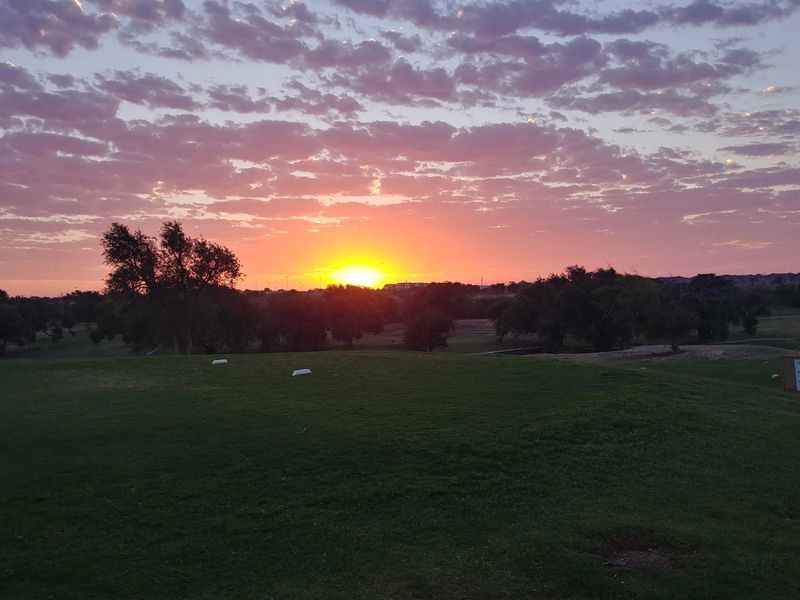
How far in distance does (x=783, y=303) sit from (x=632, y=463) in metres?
134

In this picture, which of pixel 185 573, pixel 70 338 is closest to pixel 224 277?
pixel 185 573

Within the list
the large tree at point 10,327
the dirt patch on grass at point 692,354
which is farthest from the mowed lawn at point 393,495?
the large tree at point 10,327

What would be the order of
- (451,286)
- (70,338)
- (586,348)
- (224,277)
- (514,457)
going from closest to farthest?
(514,457), (224,277), (586,348), (70,338), (451,286)

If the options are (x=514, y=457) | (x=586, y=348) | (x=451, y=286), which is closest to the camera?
(x=514, y=457)

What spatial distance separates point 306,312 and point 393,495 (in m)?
67.2

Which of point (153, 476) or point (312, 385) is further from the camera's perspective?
point (312, 385)

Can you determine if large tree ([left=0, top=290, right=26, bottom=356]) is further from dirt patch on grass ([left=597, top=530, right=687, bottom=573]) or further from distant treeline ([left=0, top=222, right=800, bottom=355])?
dirt patch on grass ([left=597, top=530, right=687, bottom=573])

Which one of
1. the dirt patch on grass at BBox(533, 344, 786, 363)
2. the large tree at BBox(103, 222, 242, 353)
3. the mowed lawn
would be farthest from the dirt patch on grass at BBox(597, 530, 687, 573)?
the large tree at BBox(103, 222, 242, 353)

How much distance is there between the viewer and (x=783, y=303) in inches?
5064

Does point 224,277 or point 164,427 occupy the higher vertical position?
point 224,277

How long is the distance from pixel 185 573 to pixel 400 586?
290 cm

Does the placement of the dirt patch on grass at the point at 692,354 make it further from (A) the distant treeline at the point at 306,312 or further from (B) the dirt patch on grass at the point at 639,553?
(B) the dirt patch on grass at the point at 639,553

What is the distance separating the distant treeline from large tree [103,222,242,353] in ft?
0.24

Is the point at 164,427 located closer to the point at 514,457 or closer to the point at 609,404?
the point at 514,457
